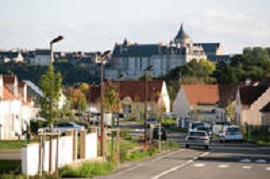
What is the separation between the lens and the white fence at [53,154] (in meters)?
29.2

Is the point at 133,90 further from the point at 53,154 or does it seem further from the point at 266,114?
the point at 53,154

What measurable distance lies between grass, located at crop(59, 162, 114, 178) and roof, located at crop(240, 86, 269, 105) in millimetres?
68910

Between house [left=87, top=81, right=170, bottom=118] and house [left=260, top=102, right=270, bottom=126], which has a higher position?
house [left=87, top=81, right=170, bottom=118]

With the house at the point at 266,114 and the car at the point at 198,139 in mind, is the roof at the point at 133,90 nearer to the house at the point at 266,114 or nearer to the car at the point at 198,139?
the house at the point at 266,114

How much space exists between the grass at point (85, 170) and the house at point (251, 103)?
222 ft

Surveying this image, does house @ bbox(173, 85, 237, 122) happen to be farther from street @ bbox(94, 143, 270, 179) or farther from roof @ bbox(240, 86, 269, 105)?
street @ bbox(94, 143, 270, 179)

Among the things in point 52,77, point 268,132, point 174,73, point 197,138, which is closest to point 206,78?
point 174,73

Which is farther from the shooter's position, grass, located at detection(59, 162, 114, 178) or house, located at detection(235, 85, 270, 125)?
house, located at detection(235, 85, 270, 125)

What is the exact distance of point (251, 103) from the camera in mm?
101750

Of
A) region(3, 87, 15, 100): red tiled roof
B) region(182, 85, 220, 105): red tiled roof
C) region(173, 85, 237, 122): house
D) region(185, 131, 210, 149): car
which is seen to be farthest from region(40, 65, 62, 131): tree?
region(182, 85, 220, 105): red tiled roof

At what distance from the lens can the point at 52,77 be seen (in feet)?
100

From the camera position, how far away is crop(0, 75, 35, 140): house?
59125mm

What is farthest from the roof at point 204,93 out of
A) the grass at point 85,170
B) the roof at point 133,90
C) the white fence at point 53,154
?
the grass at point 85,170

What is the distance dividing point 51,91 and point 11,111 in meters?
32.2
